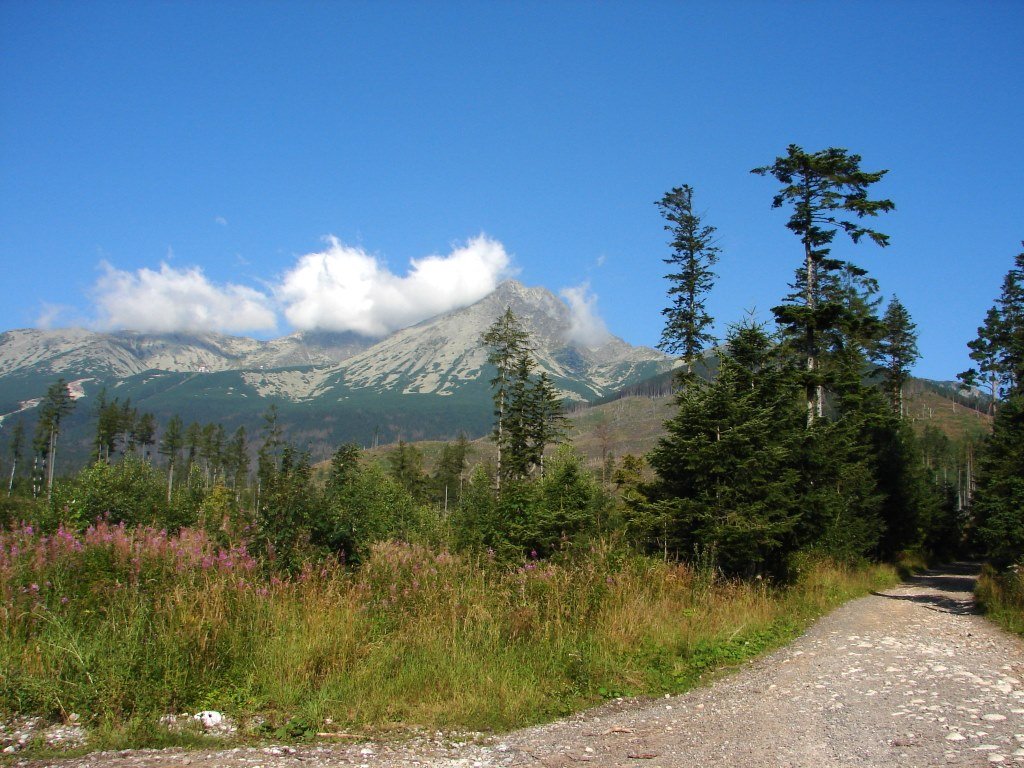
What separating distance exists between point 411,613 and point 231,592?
1.94m

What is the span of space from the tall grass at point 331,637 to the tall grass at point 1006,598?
175 inches

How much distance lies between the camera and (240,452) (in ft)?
382

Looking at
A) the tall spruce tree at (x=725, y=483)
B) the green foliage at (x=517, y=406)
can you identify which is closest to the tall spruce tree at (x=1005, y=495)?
the tall spruce tree at (x=725, y=483)

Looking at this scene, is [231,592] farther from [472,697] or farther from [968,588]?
[968,588]

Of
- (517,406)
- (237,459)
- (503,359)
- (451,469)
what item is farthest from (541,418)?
(237,459)

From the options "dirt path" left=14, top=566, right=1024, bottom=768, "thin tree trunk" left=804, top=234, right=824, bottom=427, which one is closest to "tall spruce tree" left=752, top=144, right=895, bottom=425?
"thin tree trunk" left=804, top=234, right=824, bottom=427

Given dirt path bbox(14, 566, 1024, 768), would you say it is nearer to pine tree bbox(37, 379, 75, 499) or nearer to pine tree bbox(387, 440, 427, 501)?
pine tree bbox(387, 440, 427, 501)

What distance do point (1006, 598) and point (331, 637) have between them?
39.4 feet

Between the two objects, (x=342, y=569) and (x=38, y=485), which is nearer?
(x=342, y=569)

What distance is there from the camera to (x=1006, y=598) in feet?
37.5

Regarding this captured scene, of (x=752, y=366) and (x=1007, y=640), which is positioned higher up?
(x=752, y=366)

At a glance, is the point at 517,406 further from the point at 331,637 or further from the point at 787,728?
the point at 787,728

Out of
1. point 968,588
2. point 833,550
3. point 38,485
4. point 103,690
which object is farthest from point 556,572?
point 38,485

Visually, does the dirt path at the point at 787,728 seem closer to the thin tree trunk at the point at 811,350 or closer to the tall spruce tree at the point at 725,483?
the tall spruce tree at the point at 725,483
